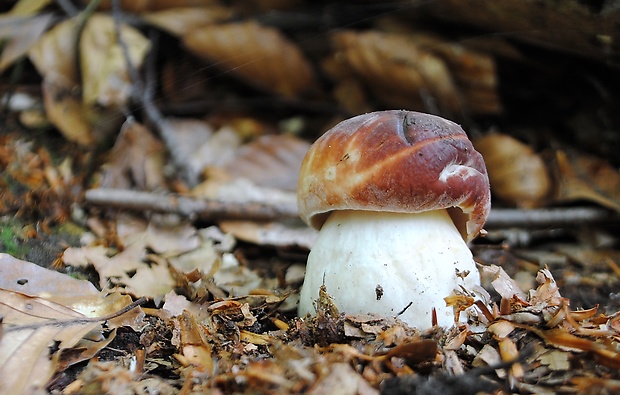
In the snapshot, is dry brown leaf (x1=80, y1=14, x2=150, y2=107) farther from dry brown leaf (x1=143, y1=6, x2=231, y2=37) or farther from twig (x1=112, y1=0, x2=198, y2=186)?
dry brown leaf (x1=143, y1=6, x2=231, y2=37)

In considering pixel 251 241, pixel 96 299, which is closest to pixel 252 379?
pixel 96 299

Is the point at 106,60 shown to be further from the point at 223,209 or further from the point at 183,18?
the point at 223,209

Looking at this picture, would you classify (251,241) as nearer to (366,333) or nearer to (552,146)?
(366,333)

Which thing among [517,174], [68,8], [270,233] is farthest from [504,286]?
[68,8]

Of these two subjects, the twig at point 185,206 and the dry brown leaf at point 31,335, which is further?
the twig at point 185,206

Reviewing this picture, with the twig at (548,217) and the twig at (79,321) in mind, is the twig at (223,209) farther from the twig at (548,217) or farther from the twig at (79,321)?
the twig at (79,321)

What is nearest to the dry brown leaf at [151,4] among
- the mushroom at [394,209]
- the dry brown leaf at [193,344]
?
the mushroom at [394,209]
